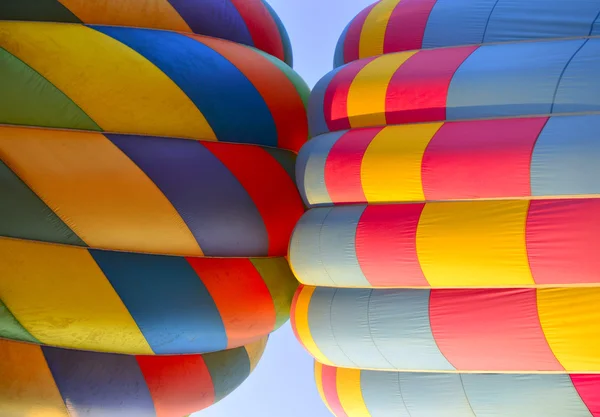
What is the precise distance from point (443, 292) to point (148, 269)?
1112 millimetres

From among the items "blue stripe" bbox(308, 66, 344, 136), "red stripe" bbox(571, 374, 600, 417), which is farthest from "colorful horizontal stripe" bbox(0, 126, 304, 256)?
"red stripe" bbox(571, 374, 600, 417)

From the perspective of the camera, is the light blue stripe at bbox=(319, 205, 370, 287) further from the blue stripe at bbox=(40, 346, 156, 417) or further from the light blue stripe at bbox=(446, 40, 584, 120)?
the blue stripe at bbox=(40, 346, 156, 417)

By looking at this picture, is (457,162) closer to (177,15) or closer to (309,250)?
(309,250)

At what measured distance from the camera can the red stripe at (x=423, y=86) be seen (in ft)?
9.56

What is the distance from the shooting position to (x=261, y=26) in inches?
143

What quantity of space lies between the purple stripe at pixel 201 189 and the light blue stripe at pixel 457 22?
0.96 metres

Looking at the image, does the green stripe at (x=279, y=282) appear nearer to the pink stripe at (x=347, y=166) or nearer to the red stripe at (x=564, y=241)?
the pink stripe at (x=347, y=166)

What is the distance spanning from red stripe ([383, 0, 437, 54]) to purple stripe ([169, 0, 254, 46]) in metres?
0.67

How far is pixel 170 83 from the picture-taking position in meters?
3.11

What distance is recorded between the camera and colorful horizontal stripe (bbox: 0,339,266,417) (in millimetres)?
3021

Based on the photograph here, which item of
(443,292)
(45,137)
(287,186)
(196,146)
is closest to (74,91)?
(45,137)

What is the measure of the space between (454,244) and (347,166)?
0.54 metres

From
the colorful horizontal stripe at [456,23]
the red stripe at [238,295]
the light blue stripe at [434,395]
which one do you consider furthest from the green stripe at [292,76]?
the light blue stripe at [434,395]

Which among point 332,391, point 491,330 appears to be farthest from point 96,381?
point 491,330
